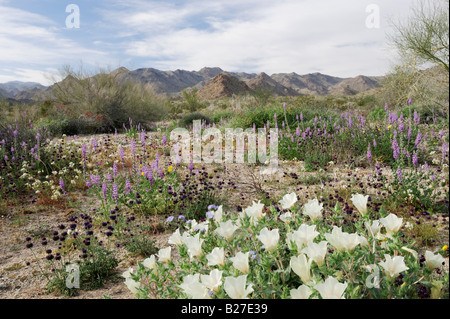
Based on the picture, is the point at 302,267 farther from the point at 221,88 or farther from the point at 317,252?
the point at 221,88

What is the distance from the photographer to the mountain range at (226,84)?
1562 centimetres

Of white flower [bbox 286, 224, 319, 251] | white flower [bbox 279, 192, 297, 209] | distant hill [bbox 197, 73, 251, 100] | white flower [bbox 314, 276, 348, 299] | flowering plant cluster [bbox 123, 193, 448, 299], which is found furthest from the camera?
distant hill [bbox 197, 73, 251, 100]

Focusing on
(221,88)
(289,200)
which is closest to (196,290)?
(289,200)

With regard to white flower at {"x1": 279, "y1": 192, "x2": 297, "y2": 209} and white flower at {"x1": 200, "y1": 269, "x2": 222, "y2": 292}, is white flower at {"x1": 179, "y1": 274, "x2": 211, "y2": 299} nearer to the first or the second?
white flower at {"x1": 200, "y1": 269, "x2": 222, "y2": 292}

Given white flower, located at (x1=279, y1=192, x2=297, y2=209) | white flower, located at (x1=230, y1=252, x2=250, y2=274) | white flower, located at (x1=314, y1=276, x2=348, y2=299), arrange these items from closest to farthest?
A: white flower, located at (x1=314, y1=276, x2=348, y2=299), white flower, located at (x1=230, y1=252, x2=250, y2=274), white flower, located at (x1=279, y1=192, x2=297, y2=209)

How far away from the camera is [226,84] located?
54.9m

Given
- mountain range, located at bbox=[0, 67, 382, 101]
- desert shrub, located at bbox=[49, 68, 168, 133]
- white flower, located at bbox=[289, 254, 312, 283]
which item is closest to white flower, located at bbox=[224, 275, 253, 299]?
white flower, located at bbox=[289, 254, 312, 283]

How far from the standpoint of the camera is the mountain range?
615 inches

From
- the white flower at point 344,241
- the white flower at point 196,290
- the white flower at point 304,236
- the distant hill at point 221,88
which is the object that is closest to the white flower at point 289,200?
the white flower at point 304,236

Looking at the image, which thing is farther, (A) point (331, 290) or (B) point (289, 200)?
(B) point (289, 200)

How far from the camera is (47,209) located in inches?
177

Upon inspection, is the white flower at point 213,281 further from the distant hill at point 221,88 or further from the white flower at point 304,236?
the distant hill at point 221,88
